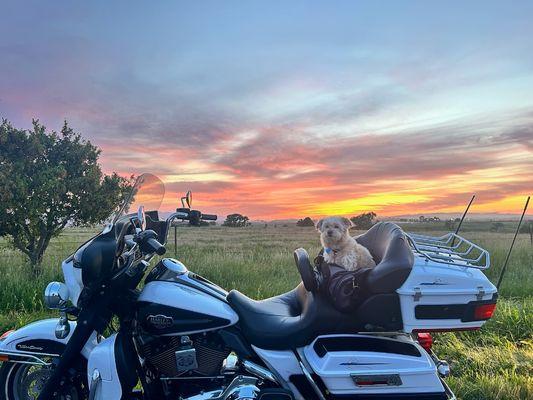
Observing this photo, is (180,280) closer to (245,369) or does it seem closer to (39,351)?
(245,369)

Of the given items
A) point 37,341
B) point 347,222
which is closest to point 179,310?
point 37,341

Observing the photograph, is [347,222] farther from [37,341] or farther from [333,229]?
[37,341]

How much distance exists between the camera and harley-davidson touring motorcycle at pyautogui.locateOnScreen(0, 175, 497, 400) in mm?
2732

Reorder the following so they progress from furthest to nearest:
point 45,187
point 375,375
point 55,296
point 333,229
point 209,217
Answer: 1. point 45,187
2. point 333,229
3. point 209,217
4. point 55,296
5. point 375,375

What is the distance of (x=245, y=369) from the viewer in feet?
9.38

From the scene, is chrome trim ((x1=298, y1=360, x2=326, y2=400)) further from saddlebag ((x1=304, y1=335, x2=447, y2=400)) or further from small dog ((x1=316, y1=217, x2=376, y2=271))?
small dog ((x1=316, y1=217, x2=376, y2=271))

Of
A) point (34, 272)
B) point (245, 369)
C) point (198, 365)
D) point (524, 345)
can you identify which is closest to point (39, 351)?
point (198, 365)

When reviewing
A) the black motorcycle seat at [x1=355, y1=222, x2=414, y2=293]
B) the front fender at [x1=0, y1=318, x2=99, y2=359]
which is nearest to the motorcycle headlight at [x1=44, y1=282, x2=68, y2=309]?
the front fender at [x1=0, y1=318, x2=99, y2=359]

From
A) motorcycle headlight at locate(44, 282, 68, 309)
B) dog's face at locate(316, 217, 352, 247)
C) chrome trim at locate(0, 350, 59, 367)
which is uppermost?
dog's face at locate(316, 217, 352, 247)

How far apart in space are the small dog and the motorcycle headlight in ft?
6.83

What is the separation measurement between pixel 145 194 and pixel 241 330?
1.17 m

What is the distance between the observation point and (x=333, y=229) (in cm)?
470

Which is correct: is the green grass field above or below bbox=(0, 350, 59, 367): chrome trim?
below

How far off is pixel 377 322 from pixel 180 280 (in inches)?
48.6
